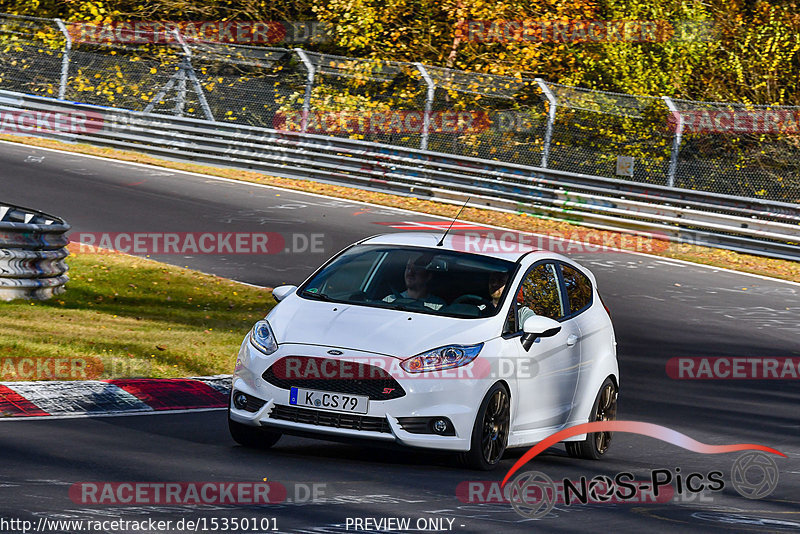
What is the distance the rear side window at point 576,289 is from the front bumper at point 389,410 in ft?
6.09

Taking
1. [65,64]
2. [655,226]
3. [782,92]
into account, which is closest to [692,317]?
[655,226]

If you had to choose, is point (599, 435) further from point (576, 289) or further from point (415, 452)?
point (415, 452)

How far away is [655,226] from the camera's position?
2283cm

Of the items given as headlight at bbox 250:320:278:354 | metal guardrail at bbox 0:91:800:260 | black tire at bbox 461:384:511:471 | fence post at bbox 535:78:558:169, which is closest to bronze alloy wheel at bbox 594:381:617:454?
black tire at bbox 461:384:511:471

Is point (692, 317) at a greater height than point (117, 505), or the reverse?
point (117, 505)

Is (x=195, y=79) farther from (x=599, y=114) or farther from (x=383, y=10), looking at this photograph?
(x=599, y=114)

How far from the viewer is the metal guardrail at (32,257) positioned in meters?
12.6

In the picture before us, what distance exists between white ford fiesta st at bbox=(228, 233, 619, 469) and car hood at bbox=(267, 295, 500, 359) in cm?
1

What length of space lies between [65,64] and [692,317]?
17.9m

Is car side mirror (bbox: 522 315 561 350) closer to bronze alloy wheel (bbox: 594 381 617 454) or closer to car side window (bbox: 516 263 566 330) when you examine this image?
car side window (bbox: 516 263 566 330)

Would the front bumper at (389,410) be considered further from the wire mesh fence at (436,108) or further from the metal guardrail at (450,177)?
the wire mesh fence at (436,108)

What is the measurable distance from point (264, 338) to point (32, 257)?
5.75 m

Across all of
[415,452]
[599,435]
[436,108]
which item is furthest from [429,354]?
[436,108]

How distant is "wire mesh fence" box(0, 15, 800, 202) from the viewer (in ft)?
76.4
